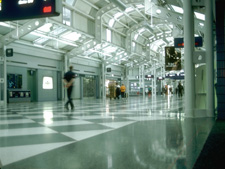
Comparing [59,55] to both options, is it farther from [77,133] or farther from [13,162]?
[13,162]

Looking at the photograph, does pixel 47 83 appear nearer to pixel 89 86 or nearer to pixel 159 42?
pixel 89 86

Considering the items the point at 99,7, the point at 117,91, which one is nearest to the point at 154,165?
the point at 99,7

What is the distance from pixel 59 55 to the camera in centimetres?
2391

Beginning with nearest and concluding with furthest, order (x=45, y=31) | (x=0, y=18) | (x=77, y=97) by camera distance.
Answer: (x=0, y=18), (x=45, y=31), (x=77, y=97)

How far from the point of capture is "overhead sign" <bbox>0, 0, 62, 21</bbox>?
418 cm

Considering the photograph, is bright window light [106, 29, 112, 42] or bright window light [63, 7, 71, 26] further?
bright window light [106, 29, 112, 42]

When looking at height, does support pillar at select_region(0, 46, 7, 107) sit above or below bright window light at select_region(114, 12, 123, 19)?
below

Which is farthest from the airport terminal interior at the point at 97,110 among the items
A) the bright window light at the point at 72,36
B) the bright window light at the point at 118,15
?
the bright window light at the point at 118,15

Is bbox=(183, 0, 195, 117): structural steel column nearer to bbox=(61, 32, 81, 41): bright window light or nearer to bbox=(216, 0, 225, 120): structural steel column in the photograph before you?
bbox=(216, 0, 225, 120): structural steel column

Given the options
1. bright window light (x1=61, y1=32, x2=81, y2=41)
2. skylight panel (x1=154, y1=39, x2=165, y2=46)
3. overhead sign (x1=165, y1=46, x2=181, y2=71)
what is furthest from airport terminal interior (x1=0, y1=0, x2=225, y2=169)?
skylight panel (x1=154, y1=39, x2=165, y2=46)

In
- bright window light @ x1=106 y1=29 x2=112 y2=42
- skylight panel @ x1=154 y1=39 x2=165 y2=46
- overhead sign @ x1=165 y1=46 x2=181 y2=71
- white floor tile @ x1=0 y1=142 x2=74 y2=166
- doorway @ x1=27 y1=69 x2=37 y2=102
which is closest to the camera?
white floor tile @ x1=0 y1=142 x2=74 y2=166

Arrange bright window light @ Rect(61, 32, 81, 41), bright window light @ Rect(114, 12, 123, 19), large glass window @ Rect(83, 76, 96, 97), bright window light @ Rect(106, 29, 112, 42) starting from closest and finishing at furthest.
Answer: bright window light @ Rect(61, 32, 81, 41) → bright window light @ Rect(114, 12, 123, 19) → bright window light @ Rect(106, 29, 112, 42) → large glass window @ Rect(83, 76, 96, 97)

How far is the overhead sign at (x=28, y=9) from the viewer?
4184 millimetres

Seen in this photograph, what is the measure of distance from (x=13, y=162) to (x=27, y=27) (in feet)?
48.3
